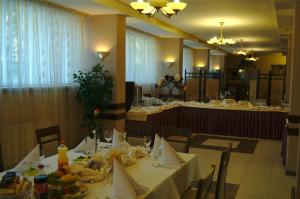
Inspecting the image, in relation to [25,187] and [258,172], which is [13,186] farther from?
[258,172]

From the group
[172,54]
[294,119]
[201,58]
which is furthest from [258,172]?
[201,58]

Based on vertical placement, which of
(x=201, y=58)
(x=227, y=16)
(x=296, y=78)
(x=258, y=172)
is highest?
(x=227, y=16)

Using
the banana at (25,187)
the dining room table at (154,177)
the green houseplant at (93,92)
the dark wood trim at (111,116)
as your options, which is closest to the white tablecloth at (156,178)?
the dining room table at (154,177)

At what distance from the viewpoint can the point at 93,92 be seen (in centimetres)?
631

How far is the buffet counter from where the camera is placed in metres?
7.73

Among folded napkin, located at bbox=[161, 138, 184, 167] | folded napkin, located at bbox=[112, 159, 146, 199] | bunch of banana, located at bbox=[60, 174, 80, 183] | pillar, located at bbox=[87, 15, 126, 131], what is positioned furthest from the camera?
pillar, located at bbox=[87, 15, 126, 131]

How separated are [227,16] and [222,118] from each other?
106 inches

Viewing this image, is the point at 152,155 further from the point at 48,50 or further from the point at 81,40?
the point at 81,40

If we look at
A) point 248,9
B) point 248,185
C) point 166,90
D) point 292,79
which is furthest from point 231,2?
point 166,90

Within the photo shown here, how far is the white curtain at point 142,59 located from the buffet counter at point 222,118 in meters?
1.57

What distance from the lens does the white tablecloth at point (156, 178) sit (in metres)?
2.34

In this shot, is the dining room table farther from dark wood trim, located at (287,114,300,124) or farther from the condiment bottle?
dark wood trim, located at (287,114,300,124)

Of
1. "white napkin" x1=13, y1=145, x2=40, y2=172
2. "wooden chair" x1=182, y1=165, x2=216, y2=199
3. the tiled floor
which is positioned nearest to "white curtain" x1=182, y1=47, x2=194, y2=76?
the tiled floor

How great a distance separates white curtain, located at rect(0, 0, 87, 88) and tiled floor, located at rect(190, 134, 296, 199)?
10.6ft
